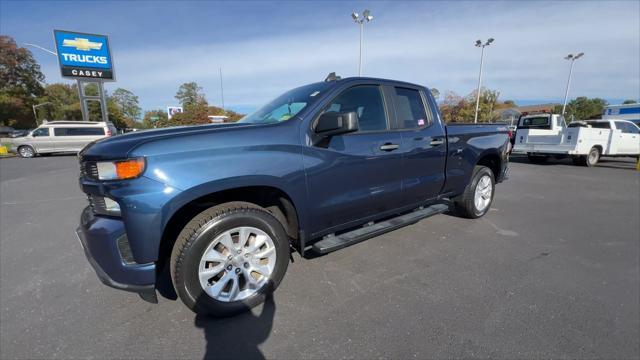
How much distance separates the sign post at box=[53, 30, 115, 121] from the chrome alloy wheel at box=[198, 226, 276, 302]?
25342 millimetres

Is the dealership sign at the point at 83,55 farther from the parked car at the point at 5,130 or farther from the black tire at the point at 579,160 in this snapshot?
the parked car at the point at 5,130

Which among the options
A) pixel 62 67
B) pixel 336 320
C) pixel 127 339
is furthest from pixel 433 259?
pixel 62 67

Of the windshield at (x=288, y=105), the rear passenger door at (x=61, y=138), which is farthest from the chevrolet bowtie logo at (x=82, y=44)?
the windshield at (x=288, y=105)

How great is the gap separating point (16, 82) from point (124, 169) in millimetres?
65924

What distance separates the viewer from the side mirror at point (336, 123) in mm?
2344

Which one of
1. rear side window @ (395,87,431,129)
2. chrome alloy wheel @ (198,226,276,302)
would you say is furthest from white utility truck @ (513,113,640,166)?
chrome alloy wheel @ (198,226,276,302)

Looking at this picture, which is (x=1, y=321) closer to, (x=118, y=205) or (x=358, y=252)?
(x=118, y=205)

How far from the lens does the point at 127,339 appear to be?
2094 millimetres

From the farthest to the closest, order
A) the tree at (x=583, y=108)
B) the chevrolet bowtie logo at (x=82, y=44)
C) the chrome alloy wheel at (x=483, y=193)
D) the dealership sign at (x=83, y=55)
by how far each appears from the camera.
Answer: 1. the tree at (x=583, y=108)
2. the chevrolet bowtie logo at (x=82, y=44)
3. the dealership sign at (x=83, y=55)
4. the chrome alloy wheel at (x=483, y=193)

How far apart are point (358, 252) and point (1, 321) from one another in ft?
10.4

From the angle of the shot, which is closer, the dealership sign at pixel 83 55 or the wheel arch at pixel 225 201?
the wheel arch at pixel 225 201

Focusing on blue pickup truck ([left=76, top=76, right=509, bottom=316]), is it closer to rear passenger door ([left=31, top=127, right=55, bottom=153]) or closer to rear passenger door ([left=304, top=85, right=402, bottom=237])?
rear passenger door ([left=304, top=85, right=402, bottom=237])

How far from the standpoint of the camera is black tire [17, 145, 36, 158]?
53.4 ft

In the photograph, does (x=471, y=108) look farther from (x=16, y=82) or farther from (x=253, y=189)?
(x=16, y=82)
